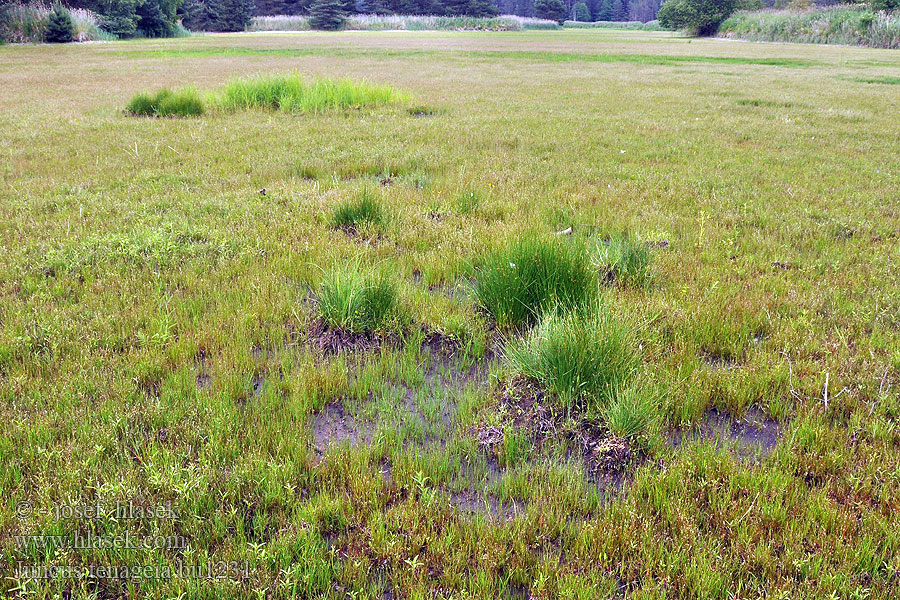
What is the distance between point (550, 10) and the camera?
88.8 metres

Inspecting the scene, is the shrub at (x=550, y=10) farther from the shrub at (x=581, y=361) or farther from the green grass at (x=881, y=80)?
the shrub at (x=581, y=361)

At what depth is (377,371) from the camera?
10.2ft

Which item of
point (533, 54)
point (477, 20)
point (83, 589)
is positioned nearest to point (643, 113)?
point (83, 589)

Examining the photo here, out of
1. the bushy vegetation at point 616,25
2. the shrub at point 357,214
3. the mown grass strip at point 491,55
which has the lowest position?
the shrub at point 357,214

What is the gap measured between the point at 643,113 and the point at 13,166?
11083 millimetres

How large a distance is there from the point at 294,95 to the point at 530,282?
34.2 ft

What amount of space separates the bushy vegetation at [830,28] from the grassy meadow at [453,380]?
123 feet

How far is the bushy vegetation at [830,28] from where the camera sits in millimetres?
34531

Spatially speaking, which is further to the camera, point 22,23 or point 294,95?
point 22,23

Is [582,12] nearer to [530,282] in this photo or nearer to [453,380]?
[530,282]

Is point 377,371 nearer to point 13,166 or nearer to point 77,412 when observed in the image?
point 77,412

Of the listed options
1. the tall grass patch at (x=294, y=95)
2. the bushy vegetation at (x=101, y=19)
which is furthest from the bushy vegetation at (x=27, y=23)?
the tall grass patch at (x=294, y=95)
